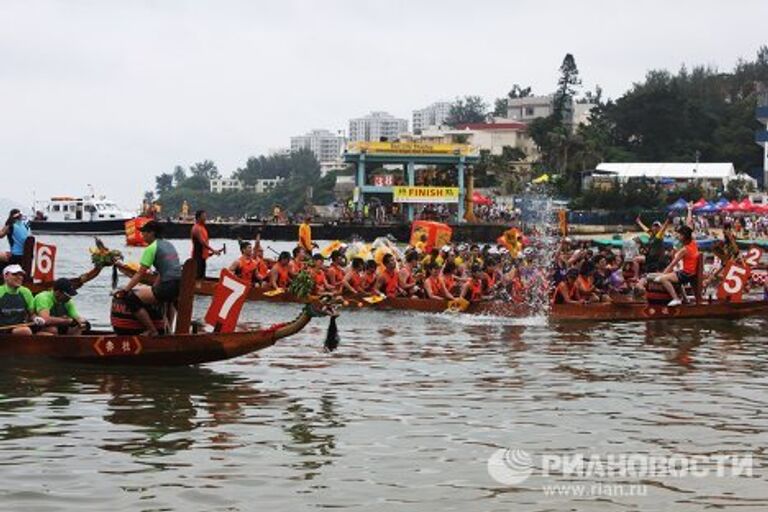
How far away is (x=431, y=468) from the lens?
12.6 metres

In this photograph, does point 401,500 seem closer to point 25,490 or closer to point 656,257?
point 25,490

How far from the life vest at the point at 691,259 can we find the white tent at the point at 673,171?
85313 millimetres

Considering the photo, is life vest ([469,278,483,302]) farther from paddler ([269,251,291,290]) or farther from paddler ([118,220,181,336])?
paddler ([118,220,181,336])

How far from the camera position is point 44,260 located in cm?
2695

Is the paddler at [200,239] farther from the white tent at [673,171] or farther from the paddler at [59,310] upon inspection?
the white tent at [673,171]

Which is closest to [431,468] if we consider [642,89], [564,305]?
[564,305]

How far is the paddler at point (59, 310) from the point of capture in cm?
1745

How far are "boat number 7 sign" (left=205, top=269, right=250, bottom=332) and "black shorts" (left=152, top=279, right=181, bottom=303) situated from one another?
0.58 meters

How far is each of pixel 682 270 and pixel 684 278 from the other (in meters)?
0.17

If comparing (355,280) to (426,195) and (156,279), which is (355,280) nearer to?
(156,279)

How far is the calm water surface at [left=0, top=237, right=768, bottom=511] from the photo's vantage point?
11617 millimetres

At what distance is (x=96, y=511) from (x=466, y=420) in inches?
206

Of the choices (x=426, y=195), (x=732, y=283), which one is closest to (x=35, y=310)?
(x=732, y=283)

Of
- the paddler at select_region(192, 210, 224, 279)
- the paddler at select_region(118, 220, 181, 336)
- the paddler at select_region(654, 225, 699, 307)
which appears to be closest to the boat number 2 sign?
the paddler at select_region(192, 210, 224, 279)
